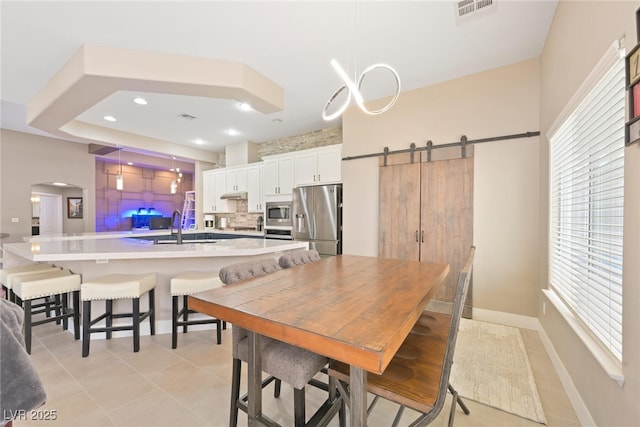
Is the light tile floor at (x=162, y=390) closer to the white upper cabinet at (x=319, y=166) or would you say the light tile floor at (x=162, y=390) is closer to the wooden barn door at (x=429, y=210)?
the wooden barn door at (x=429, y=210)

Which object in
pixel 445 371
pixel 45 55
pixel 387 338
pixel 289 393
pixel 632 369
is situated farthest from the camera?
pixel 45 55

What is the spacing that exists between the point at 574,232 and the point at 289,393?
2.36 meters

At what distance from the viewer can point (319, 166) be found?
4637 millimetres

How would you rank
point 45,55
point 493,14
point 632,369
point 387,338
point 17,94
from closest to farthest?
point 387,338 → point 632,369 → point 493,14 → point 45,55 → point 17,94

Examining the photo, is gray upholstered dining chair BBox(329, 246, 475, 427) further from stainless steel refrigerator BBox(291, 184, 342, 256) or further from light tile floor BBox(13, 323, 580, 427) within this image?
stainless steel refrigerator BBox(291, 184, 342, 256)

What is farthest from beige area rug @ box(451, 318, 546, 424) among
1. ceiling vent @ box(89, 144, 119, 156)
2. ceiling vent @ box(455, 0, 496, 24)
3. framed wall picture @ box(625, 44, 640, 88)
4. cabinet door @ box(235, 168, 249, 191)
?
ceiling vent @ box(89, 144, 119, 156)

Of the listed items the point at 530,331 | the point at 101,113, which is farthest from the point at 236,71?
the point at 530,331

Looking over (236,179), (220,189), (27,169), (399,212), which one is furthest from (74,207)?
(399,212)

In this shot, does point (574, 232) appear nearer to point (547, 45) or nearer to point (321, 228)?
point (547, 45)

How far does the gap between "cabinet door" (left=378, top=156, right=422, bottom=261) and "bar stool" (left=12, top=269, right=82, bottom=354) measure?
3.44m

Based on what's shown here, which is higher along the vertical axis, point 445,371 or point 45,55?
point 45,55

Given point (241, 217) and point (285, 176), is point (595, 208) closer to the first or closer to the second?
point (285, 176)

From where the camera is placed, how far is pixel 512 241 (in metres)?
3.06

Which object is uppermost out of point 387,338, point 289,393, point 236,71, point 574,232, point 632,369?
point 236,71
